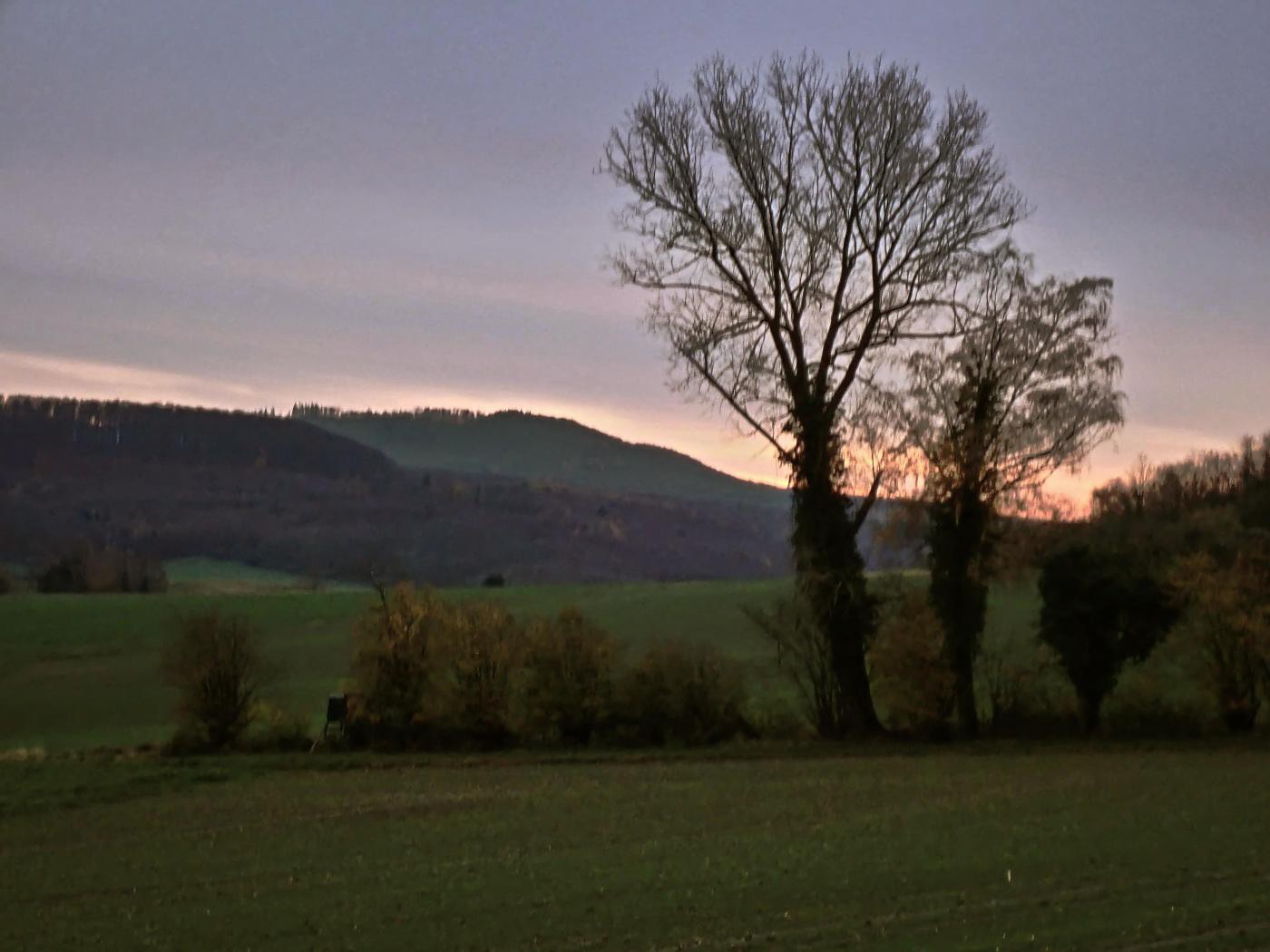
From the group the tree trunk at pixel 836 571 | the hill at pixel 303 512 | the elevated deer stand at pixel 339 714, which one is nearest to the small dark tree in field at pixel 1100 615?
the tree trunk at pixel 836 571

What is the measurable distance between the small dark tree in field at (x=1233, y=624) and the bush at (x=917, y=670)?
207 inches

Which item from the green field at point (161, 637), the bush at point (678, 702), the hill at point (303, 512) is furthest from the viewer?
the hill at point (303, 512)

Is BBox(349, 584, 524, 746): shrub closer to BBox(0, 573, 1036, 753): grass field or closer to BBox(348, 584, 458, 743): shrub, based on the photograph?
BBox(348, 584, 458, 743): shrub

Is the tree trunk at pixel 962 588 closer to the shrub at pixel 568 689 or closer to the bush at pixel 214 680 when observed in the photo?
the shrub at pixel 568 689

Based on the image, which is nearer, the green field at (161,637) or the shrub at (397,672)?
the shrub at (397,672)

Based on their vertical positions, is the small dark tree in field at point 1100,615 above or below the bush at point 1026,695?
above

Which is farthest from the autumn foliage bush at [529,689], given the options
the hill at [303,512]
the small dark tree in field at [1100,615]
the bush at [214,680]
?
the hill at [303,512]

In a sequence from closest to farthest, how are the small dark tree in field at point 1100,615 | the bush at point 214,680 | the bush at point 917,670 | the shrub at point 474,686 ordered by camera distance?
the small dark tree in field at point 1100,615
the bush at point 917,670
the bush at point 214,680
the shrub at point 474,686

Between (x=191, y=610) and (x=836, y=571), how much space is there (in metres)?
17.3

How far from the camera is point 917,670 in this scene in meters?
30.4

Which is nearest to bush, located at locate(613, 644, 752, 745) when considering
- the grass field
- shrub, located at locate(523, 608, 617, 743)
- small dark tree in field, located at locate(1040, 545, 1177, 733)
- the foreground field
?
shrub, located at locate(523, 608, 617, 743)

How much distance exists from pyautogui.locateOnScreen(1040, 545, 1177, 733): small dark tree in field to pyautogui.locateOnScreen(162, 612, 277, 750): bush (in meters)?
18.5

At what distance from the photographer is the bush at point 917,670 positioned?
99.6ft

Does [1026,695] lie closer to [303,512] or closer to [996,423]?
[996,423]
